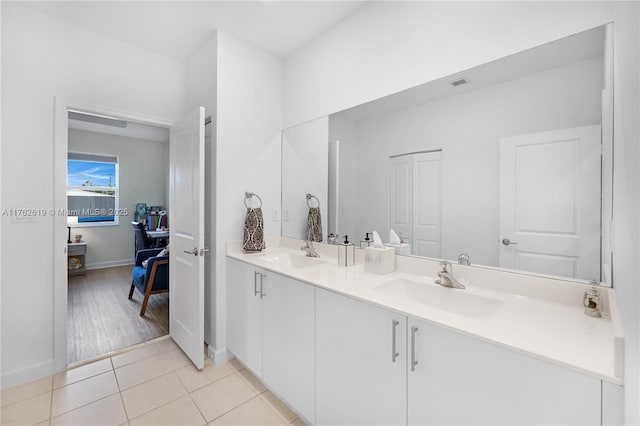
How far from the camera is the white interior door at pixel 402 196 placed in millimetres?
1661

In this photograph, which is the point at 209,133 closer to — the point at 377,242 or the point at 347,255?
the point at 347,255

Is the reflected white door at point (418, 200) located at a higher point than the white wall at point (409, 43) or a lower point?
lower

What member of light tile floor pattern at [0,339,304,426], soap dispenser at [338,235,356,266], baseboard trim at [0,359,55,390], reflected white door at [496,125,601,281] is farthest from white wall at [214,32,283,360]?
reflected white door at [496,125,601,281]

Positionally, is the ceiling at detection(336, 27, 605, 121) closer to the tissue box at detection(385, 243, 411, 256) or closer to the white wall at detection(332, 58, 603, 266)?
the white wall at detection(332, 58, 603, 266)

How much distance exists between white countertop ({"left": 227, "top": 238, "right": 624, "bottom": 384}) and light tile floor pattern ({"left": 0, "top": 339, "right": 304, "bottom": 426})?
86 cm

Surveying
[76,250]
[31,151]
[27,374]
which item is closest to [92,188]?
[76,250]

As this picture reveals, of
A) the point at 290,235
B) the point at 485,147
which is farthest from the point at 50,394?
the point at 485,147

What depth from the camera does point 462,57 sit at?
1.41m

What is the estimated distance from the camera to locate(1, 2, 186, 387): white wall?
1832mm

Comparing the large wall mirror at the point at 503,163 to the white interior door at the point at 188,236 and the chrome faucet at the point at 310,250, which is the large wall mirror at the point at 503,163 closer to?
the chrome faucet at the point at 310,250

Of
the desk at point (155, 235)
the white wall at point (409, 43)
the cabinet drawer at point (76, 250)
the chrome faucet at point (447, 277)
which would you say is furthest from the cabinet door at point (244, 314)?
the cabinet drawer at point (76, 250)

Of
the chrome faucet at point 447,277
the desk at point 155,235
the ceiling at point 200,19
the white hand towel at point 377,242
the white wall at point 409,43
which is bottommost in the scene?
the desk at point 155,235

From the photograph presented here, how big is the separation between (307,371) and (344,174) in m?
1.29

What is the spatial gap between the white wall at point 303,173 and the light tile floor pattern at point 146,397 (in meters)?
1.18
